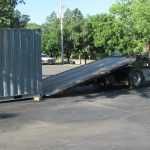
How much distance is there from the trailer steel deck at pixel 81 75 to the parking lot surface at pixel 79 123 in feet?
1.38

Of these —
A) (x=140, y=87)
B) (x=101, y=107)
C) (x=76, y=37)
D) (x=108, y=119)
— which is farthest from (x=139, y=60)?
(x=76, y=37)

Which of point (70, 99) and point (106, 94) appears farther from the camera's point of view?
point (106, 94)

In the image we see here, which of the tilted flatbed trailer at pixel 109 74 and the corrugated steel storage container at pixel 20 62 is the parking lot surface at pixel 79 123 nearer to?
the corrugated steel storage container at pixel 20 62

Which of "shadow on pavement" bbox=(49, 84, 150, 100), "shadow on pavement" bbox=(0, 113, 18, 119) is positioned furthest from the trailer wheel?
"shadow on pavement" bbox=(0, 113, 18, 119)

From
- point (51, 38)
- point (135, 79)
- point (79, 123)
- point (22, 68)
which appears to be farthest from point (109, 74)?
point (51, 38)

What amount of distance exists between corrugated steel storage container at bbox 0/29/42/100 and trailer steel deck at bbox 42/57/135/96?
3.09 ft

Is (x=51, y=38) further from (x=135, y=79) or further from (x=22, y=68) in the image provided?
(x=22, y=68)

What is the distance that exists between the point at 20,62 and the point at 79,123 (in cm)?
471

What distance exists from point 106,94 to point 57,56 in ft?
202

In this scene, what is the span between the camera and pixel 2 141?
1002cm

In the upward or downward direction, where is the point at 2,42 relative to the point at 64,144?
upward

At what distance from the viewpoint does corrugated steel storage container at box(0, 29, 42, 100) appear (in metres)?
15.8

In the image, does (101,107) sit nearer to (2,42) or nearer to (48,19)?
(2,42)

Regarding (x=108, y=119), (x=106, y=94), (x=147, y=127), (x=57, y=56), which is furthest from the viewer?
(x=57, y=56)
